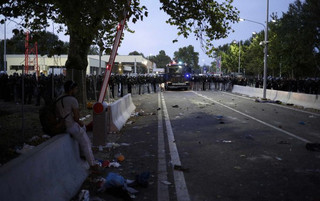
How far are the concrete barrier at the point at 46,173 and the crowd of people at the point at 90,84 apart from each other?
144 centimetres

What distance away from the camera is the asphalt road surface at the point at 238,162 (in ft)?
14.8

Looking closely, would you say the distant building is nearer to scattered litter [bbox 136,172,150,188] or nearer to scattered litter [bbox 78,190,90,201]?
scattered litter [bbox 136,172,150,188]

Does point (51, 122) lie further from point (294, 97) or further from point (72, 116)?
point (294, 97)

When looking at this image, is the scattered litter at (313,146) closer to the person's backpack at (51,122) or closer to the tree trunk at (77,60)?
the person's backpack at (51,122)

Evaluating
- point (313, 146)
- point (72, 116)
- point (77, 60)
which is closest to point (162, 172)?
point (72, 116)

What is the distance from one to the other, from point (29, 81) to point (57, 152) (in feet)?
49.9

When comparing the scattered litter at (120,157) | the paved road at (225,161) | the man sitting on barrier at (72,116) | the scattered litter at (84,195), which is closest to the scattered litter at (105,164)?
the paved road at (225,161)

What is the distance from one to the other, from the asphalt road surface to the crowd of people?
9.38 ft

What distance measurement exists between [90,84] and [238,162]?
18.4m

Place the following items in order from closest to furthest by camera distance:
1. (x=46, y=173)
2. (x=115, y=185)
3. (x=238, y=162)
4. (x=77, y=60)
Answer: (x=46, y=173) < (x=115, y=185) < (x=238, y=162) < (x=77, y=60)

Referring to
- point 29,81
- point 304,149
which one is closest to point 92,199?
point 304,149

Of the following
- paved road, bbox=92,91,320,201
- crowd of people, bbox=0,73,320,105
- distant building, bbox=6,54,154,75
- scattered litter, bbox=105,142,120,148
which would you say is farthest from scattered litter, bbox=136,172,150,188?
distant building, bbox=6,54,154,75

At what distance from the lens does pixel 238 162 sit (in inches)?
239

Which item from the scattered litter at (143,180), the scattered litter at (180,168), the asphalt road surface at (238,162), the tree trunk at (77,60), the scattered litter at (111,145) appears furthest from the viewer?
the tree trunk at (77,60)
